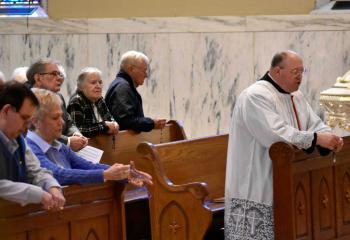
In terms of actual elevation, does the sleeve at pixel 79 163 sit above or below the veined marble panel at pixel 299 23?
below

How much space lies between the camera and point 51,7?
1034cm

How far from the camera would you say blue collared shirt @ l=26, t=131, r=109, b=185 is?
4582 mm

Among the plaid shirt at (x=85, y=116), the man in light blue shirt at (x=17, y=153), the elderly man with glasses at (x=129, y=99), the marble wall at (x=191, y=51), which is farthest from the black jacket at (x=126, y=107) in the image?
the man in light blue shirt at (x=17, y=153)

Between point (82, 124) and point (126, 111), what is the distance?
0.58m

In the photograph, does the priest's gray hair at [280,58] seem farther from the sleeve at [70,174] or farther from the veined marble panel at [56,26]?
the veined marble panel at [56,26]

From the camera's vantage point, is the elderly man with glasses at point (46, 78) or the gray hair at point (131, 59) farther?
the gray hair at point (131, 59)

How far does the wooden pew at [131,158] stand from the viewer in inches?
258

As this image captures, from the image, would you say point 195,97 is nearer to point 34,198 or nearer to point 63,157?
point 63,157

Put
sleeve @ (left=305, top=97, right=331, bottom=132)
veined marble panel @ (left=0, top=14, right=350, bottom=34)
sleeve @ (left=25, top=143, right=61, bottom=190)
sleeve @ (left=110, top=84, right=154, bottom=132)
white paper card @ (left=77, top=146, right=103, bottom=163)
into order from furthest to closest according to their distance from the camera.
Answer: veined marble panel @ (left=0, top=14, right=350, bottom=34) → sleeve @ (left=110, top=84, right=154, bottom=132) → sleeve @ (left=305, top=97, right=331, bottom=132) → white paper card @ (left=77, top=146, right=103, bottom=163) → sleeve @ (left=25, top=143, right=61, bottom=190)

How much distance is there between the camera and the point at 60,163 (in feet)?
15.8

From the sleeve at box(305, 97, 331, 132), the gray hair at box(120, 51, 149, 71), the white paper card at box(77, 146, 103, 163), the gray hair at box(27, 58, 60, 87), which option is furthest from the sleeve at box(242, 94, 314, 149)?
the gray hair at box(120, 51, 149, 71)

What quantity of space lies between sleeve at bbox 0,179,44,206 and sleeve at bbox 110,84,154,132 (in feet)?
10.2

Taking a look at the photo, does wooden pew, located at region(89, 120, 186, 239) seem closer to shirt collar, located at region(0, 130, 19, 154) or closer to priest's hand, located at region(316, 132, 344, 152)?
priest's hand, located at region(316, 132, 344, 152)

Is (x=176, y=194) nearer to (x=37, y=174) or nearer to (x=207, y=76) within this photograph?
(x=37, y=174)
